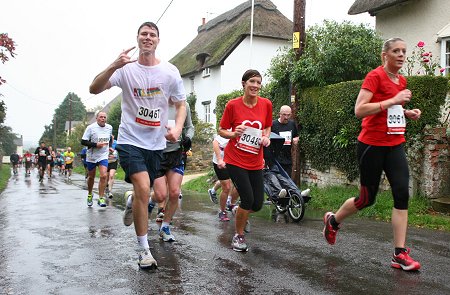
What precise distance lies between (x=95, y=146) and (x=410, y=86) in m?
6.22

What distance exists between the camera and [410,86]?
934cm

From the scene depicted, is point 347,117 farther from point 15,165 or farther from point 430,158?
point 15,165

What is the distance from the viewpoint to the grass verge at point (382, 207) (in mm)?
7996

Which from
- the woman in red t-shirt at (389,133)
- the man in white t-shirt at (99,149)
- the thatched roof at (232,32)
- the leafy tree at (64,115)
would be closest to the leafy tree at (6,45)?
the man in white t-shirt at (99,149)

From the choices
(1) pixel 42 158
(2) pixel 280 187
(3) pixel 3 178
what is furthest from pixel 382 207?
(3) pixel 3 178

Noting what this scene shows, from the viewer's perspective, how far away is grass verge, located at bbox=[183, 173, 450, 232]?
7996 millimetres

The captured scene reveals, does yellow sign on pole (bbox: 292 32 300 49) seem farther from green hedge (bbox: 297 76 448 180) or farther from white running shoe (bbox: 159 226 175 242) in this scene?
white running shoe (bbox: 159 226 175 242)

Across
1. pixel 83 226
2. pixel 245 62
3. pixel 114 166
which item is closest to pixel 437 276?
pixel 83 226

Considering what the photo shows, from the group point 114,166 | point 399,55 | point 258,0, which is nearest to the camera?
point 399,55

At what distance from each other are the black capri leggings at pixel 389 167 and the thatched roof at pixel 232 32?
1053 inches

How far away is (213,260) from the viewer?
5.09 metres

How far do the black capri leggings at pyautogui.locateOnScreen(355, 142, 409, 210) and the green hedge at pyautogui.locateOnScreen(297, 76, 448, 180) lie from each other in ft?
15.7

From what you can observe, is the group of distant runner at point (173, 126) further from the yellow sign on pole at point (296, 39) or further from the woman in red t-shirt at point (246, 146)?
the yellow sign on pole at point (296, 39)

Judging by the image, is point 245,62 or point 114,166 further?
point 245,62
